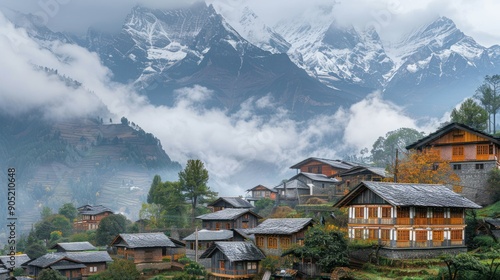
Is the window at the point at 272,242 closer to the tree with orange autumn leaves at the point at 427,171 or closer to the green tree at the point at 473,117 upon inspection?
the tree with orange autumn leaves at the point at 427,171

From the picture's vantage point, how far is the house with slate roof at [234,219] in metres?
83.4

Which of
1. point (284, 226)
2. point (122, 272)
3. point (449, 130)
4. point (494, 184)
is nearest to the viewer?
point (284, 226)

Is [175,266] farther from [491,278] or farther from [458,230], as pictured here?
[491,278]

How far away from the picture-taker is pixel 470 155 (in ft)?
235

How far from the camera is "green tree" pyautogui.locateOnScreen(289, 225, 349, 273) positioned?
53625 mm

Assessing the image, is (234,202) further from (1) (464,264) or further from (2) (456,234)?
(1) (464,264)

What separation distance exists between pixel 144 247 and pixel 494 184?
144 ft

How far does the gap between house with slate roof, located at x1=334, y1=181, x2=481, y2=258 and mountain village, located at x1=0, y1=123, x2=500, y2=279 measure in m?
0.09

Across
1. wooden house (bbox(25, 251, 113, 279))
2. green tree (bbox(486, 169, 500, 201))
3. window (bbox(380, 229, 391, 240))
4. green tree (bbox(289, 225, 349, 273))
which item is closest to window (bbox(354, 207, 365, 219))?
window (bbox(380, 229, 391, 240))

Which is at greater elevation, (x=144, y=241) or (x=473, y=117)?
(x=473, y=117)

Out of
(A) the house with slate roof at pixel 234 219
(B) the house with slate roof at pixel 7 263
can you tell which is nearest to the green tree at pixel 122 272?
(B) the house with slate roof at pixel 7 263

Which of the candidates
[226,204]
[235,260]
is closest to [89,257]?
[226,204]

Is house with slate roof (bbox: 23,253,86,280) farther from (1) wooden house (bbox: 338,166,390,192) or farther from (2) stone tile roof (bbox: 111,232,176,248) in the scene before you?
(1) wooden house (bbox: 338,166,390,192)

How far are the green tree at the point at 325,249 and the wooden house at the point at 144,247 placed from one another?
30.9 meters
